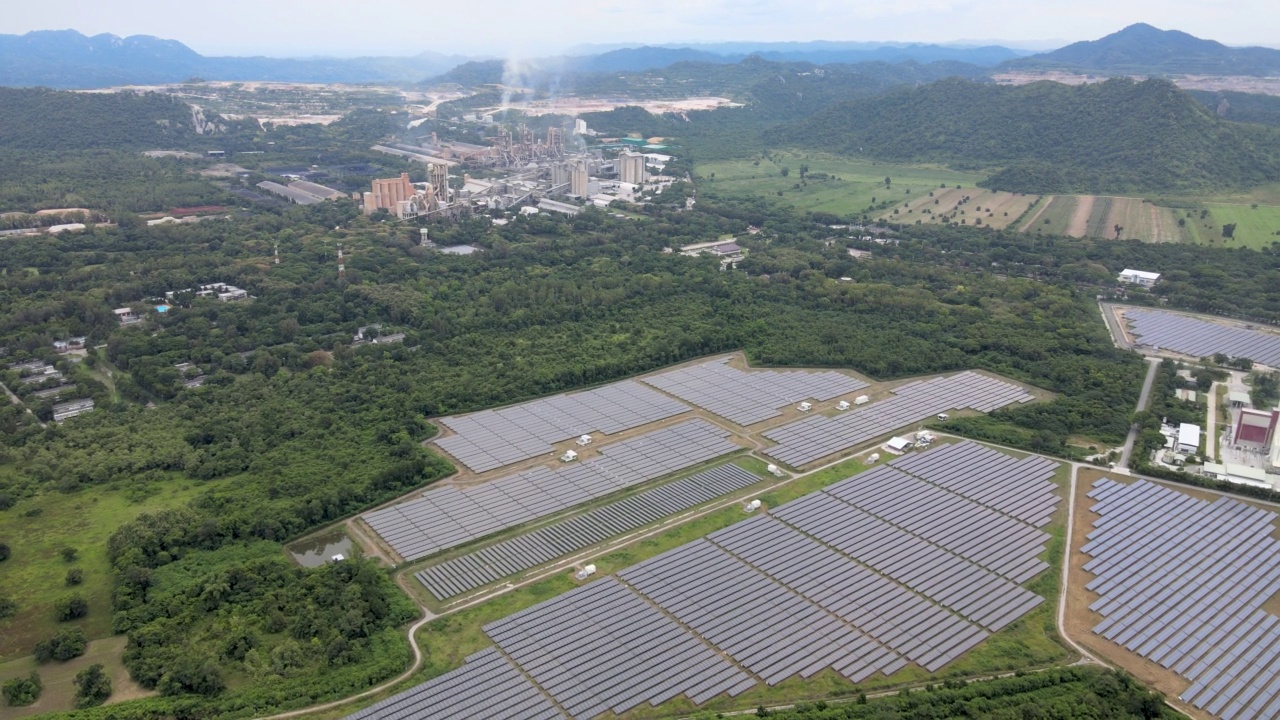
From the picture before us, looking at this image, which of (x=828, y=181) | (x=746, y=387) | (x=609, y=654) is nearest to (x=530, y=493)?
(x=609, y=654)

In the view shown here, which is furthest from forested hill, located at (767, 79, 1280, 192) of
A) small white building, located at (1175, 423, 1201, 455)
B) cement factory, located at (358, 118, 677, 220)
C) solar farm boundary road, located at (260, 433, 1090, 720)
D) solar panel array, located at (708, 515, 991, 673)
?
solar panel array, located at (708, 515, 991, 673)

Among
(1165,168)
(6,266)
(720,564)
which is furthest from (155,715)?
(1165,168)

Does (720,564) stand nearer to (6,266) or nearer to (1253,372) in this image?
(1253,372)

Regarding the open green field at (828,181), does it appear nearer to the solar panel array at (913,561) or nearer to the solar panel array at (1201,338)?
the solar panel array at (1201,338)

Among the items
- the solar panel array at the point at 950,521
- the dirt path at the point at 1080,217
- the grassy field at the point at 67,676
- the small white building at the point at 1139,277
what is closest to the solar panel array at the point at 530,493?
the solar panel array at the point at 950,521

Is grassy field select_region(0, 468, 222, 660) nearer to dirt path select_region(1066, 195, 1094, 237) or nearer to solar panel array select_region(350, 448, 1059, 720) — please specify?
solar panel array select_region(350, 448, 1059, 720)

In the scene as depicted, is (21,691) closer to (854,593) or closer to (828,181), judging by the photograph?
(854,593)
